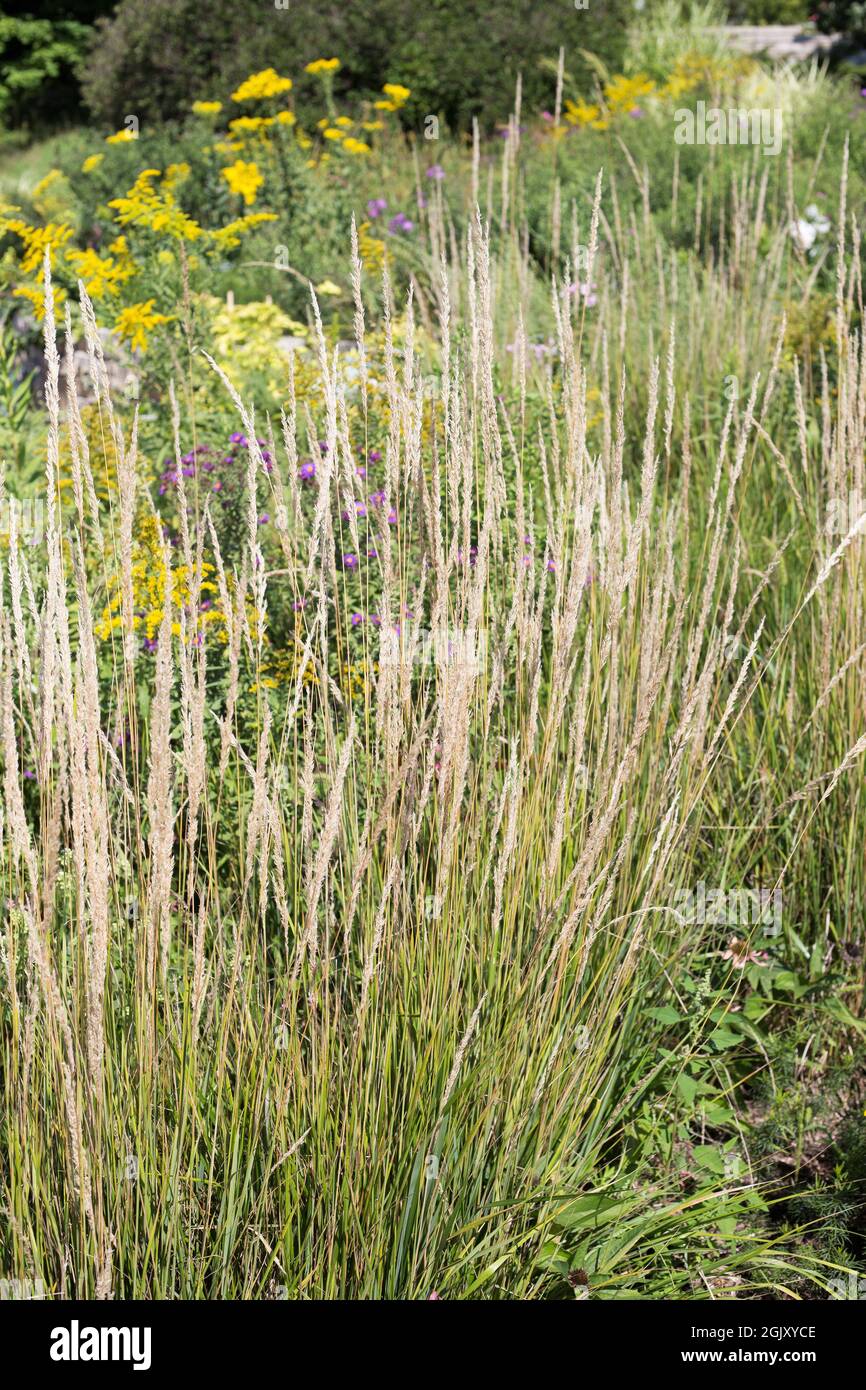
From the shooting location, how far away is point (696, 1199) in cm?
203

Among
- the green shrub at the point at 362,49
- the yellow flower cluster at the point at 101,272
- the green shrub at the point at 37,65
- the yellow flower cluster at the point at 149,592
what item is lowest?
the yellow flower cluster at the point at 149,592

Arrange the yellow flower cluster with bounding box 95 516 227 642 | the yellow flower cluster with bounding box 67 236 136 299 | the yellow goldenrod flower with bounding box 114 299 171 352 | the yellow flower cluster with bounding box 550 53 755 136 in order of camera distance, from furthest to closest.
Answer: the yellow flower cluster with bounding box 550 53 755 136 < the yellow flower cluster with bounding box 67 236 136 299 < the yellow goldenrod flower with bounding box 114 299 171 352 < the yellow flower cluster with bounding box 95 516 227 642

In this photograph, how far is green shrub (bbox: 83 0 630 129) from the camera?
11344mm

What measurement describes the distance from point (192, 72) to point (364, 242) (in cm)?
662

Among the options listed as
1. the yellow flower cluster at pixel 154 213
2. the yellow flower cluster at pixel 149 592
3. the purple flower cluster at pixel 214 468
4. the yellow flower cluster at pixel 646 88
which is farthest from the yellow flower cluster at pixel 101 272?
the yellow flower cluster at pixel 646 88

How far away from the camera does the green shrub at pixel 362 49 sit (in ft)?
37.2

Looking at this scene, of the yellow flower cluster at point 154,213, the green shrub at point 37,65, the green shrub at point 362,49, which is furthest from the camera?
the green shrub at point 37,65

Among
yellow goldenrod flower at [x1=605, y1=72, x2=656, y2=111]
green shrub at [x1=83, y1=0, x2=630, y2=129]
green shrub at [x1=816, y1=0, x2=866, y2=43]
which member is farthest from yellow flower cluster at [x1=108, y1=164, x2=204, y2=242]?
green shrub at [x1=816, y1=0, x2=866, y2=43]

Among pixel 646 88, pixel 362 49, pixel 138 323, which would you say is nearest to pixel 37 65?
pixel 362 49

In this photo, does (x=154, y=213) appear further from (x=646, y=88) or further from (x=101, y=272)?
(x=646, y=88)

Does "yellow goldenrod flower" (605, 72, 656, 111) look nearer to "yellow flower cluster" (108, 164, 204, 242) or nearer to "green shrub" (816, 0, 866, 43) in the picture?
"yellow flower cluster" (108, 164, 204, 242)

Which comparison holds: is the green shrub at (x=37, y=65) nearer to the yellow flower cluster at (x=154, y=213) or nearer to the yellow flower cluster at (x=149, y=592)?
the yellow flower cluster at (x=154, y=213)

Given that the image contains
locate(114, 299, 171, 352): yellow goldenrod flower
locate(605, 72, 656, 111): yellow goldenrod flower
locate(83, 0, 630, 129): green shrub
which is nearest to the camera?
locate(114, 299, 171, 352): yellow goldenrod flower
